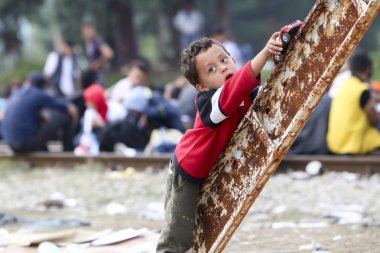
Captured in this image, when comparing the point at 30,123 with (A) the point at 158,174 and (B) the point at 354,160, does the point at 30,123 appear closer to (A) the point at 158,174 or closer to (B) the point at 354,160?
(A) the point at 158,174

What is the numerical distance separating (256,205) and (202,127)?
4079 millimetres

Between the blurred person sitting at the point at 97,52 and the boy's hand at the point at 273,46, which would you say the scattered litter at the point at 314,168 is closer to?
the boy's hand at the point at 273,46

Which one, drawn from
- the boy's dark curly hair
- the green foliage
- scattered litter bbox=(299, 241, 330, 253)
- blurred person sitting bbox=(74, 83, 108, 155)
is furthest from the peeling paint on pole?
the green foliage

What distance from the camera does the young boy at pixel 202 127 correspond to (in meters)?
4.48

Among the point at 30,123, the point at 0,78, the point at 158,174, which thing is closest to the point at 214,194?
the point at 158,174

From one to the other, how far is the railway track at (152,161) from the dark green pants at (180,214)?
565 centimetres

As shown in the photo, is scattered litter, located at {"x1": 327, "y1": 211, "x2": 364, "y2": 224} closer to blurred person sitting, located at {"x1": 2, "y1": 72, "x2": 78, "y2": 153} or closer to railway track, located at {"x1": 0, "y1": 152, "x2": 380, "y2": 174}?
railway track, located at {"x1": 0, "y1": 152, "x2": 380, "y2": 174}

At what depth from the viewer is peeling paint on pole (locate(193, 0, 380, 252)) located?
4.14 metres

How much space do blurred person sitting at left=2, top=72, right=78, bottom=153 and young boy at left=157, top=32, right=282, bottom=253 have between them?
8477mm

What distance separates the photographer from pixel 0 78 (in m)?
29.3

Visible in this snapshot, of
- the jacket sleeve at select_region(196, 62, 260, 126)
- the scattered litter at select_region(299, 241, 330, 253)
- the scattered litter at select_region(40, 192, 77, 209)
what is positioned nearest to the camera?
the jacket sleeve at select_region(196, 62, 260, 126)

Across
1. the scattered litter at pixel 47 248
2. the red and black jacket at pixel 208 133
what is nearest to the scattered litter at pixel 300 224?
the scattered litter at pixel 47 248

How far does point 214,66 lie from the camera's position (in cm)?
464

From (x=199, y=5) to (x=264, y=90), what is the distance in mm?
35752
